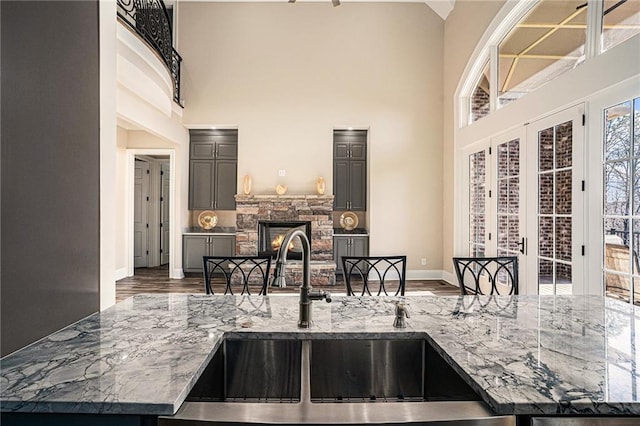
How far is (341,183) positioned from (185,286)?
3.36 m

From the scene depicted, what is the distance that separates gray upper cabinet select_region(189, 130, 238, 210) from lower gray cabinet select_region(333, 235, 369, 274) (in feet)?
7.22

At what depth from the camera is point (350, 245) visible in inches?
270

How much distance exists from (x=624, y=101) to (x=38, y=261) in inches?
152

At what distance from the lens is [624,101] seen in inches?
114

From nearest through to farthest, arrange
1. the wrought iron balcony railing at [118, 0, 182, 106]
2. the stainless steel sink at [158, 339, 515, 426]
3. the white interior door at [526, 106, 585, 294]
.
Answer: the stainless steel sink at [158, 339, 515, 426] < the white interior door at [526, 106, 585, 294] < the wrought iron balcony railing at [118, 0, 182, 106]

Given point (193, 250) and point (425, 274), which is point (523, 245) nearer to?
point (425, 274)

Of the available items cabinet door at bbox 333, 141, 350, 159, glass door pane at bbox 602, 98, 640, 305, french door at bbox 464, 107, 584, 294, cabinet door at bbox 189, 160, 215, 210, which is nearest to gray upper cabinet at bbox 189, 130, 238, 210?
cabinet door at bbox 189, 160, 215, 210

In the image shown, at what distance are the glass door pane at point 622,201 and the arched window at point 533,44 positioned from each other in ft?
2.14

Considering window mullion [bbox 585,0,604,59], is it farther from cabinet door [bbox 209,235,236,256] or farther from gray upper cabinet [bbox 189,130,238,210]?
cabinet door [bbox 209,235,236,256]

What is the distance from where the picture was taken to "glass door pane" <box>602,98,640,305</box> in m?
2.79

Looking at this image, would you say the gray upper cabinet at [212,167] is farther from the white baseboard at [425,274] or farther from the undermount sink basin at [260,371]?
the undermount sink basin at [260,371]

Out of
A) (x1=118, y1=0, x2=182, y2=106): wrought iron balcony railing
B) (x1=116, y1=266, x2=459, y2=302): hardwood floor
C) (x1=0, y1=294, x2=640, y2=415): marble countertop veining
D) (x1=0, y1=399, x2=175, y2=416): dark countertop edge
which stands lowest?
(x1=116, y1=266, x2=459, y2=302): hardwood floor

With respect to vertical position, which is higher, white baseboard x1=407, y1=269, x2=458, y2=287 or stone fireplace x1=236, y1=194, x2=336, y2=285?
stone fireplace x1=236, y1=194, x2=336, y2=285

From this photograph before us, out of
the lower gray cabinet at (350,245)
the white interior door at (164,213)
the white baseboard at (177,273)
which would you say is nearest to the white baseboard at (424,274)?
the lower gray cabinet at (350,245)
